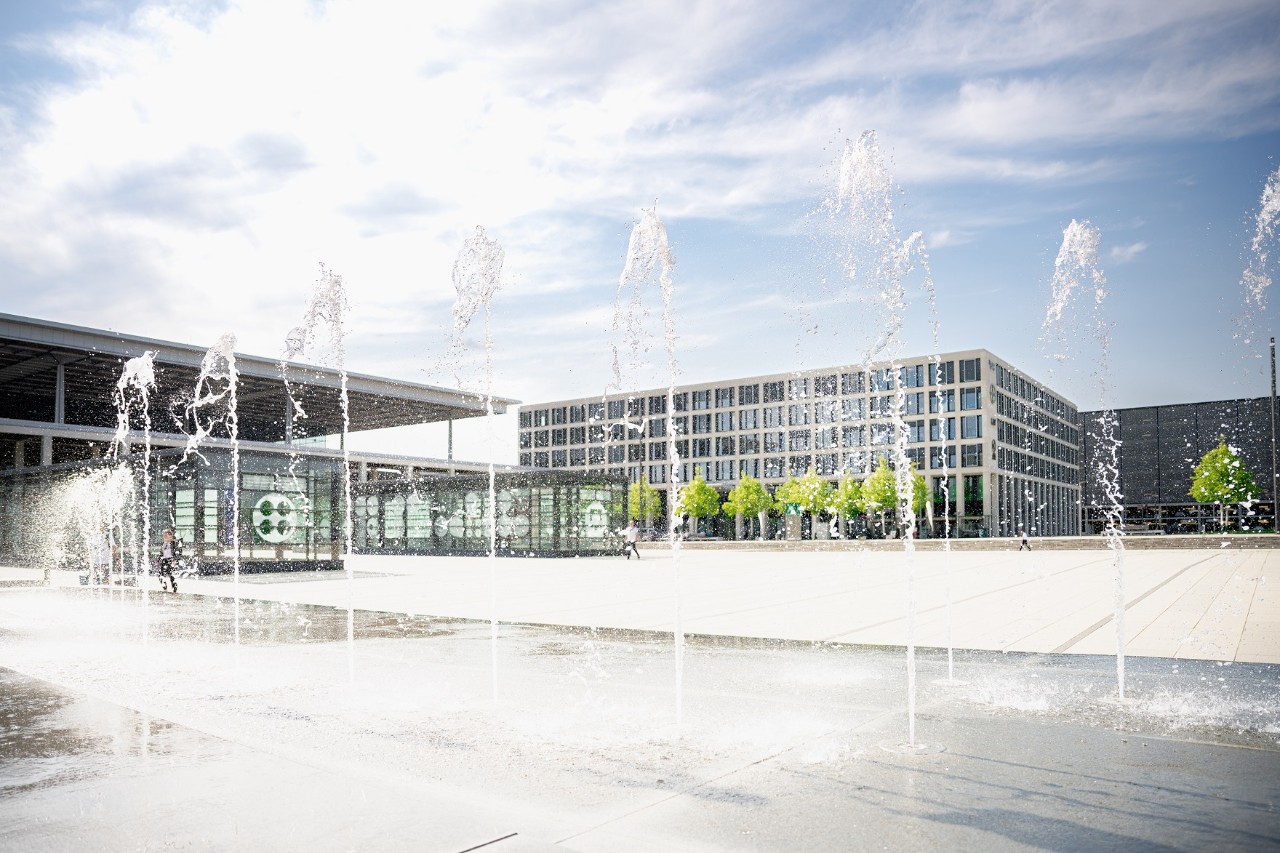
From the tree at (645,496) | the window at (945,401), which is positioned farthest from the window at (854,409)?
the tree at (645,496)

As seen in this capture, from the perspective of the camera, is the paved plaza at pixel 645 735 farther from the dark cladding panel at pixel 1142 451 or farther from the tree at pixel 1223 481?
the dark cladding panel at pixel 1142 451

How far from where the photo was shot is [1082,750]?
5.65 m

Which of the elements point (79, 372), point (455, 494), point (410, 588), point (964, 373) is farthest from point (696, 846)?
point (964, 373)

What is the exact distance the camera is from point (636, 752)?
18.9ft

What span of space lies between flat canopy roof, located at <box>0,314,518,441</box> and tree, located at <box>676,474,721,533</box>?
25675 millimetres

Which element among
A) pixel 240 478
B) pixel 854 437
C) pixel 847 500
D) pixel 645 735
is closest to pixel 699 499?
pixel 854 437

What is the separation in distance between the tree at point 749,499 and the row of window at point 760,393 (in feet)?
→ 33.3

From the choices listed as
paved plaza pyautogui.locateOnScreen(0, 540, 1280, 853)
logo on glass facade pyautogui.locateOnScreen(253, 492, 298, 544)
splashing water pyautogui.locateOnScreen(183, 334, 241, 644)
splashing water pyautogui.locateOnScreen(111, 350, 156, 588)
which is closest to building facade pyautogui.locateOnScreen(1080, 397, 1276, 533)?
splashing water pyautogui.locateOnScreen(183, 334, 241, 644)

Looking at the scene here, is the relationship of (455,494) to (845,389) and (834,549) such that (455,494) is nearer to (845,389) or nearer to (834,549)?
(834,549)

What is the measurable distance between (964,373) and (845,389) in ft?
36.6

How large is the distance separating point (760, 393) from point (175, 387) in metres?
60.0

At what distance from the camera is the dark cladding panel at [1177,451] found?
4599 inches

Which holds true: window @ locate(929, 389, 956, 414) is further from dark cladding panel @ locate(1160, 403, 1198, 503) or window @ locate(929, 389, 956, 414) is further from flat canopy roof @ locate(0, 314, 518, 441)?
dark cladding panel @ locate(1160, 403, 1198, 503)

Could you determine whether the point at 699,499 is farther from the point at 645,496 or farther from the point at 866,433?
the point at 866,433
